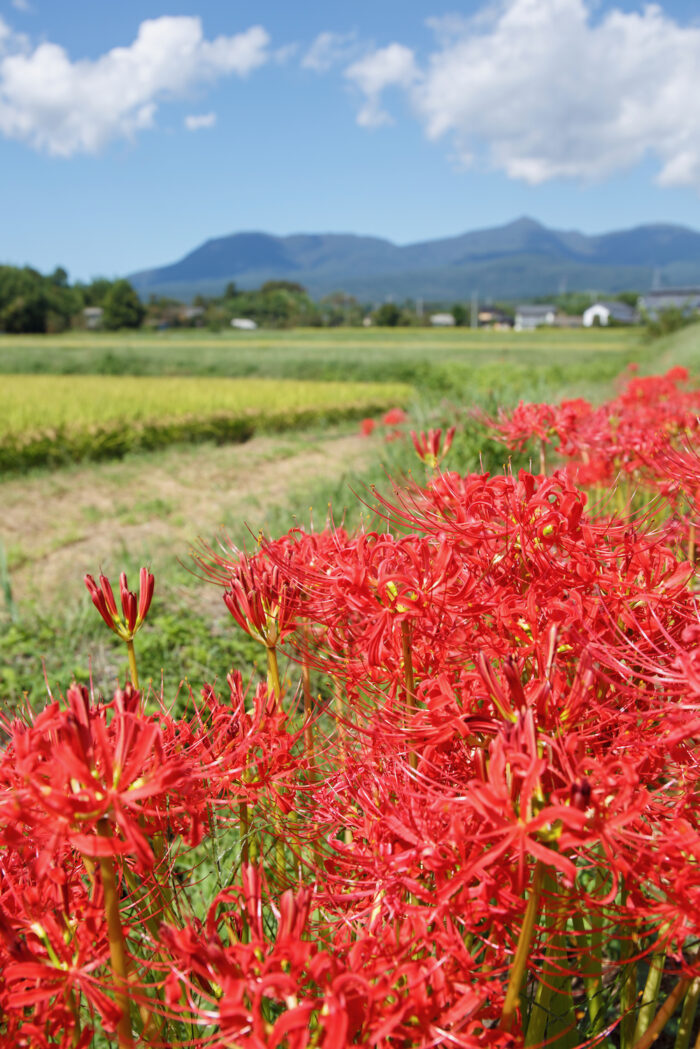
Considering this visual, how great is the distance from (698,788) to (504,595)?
0.38 meters

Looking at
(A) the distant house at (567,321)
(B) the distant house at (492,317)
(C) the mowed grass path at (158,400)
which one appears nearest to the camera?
(C) the mowed grass path at (158,400)

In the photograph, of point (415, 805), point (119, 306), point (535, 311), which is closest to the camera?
point (415, 805)

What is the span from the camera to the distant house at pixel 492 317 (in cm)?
12400

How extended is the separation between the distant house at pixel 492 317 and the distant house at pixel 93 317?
2404 inches

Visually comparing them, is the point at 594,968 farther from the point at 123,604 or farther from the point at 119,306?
the point at 119,306

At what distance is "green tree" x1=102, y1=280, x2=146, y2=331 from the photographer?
7469 cm

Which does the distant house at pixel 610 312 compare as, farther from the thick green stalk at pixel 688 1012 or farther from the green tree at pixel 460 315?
the thick green stalk at pixel 688 1012

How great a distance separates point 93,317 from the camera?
87.7 meters

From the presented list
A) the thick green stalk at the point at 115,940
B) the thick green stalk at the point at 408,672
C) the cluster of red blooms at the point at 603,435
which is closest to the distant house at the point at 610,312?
the cluster of red blooms at the point at 603,435

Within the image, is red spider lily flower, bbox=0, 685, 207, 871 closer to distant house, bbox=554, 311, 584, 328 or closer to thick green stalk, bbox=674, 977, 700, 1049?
thick green stalk, bbox=674, 977, 700, 1049

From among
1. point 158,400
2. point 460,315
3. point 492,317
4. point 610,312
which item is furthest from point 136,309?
point 610,312

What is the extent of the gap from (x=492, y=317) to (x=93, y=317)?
230ft

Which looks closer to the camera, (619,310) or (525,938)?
(525,938)

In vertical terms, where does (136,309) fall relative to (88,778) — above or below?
above
